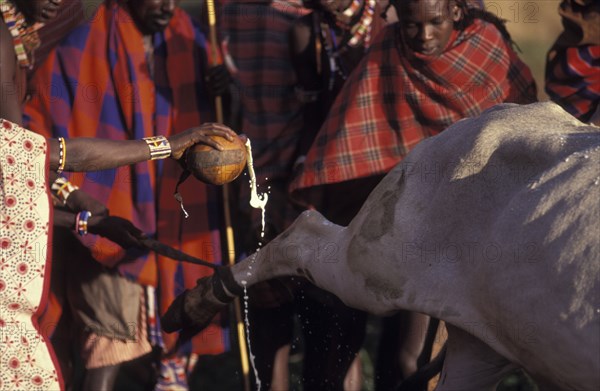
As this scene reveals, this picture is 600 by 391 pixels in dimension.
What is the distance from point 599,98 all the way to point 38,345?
2829mm

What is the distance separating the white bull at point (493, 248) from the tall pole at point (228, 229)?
1110 mm

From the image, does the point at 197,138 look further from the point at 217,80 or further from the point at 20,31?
the point at 20,31

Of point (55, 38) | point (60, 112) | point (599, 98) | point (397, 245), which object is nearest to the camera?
point (397, 245)

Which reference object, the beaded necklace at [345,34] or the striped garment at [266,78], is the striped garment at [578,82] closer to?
the beaded necklace at [345,34]

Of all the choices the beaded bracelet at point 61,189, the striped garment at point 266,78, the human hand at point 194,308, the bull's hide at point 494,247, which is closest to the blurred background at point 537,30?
the striped garment at point 266,78

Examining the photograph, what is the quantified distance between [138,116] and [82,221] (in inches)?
29.2

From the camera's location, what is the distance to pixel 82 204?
200 inches

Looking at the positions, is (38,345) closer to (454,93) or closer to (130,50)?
(130,50)

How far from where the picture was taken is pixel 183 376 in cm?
562

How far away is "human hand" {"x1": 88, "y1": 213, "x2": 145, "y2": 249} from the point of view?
5020 millimetres

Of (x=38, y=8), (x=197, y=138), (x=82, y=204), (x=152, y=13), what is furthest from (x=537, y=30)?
(x=197, y=138)

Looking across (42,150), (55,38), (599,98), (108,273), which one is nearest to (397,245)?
(42,150)

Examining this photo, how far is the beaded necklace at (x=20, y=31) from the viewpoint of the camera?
5.10 m

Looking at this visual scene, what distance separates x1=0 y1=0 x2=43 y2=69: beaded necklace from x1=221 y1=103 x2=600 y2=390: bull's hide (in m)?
1.93
